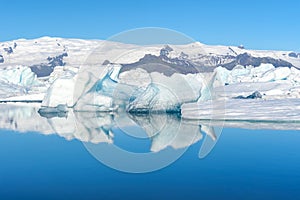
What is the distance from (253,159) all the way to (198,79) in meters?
8.96

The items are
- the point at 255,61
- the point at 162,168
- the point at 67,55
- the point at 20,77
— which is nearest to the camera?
the point at 162,168

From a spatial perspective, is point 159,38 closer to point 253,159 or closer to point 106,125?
point 253,159

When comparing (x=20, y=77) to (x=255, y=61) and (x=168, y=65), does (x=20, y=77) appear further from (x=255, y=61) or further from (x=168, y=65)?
(x=255, y=61)

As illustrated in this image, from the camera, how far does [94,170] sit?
694cm

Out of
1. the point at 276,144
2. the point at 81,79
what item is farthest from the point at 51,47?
the point at 276,144

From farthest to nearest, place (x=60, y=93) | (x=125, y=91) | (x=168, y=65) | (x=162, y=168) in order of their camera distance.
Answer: (x=60, y=93)
(x=125, y=91)
(x=168, y=65)
(x=162, y=168)

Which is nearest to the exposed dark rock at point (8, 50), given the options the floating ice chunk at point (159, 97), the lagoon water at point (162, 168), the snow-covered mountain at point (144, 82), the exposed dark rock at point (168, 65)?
the snow-covered mountain at point (144, 82)

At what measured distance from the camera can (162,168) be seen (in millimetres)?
7109

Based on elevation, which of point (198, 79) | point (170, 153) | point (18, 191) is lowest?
point (18, 191)

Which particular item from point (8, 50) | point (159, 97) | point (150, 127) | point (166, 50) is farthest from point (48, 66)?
point (150, 127)

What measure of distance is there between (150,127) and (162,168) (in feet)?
11.6

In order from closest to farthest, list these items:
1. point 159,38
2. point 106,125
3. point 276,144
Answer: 1. point 159,38
2. point 276,144
3. point 106,125

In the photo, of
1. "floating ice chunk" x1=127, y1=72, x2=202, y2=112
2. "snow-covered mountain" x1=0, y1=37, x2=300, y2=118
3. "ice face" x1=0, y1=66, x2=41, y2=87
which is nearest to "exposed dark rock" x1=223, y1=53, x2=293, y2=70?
"ice face" x1=0, y1=66, x2=41, y2=87

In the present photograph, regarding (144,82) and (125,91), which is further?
(125,91)
